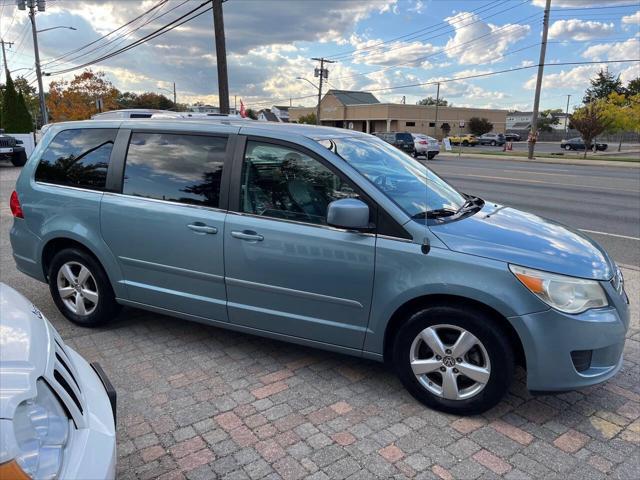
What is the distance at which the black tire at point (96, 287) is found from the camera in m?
4.23

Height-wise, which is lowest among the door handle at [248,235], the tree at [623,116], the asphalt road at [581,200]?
the asphalt road at [581,200]

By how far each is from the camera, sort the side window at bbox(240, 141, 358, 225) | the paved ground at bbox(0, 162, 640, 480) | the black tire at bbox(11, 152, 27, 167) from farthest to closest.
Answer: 1. the black tire at bbox(11, 152, 27, 167)
2. the side window at bbox(240, 141, 358, 225)
3. the paved ground at bbox(0, 162, 640, 480)

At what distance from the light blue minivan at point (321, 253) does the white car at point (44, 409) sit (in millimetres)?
1557

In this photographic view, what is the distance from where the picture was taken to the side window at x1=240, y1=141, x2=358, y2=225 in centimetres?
342

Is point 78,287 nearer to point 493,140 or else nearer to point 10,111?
point 10,111

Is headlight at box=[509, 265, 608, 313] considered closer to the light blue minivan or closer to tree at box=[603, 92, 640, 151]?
the light blue minivan

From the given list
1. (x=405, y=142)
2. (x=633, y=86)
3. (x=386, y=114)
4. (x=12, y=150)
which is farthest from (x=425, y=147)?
(x=633, y=86)

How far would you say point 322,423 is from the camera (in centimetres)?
308

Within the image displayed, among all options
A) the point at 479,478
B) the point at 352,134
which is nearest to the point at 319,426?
the point at 479,478

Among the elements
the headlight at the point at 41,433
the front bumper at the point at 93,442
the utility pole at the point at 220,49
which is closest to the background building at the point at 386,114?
the utility pole at the point at 220,49

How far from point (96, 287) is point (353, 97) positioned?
280 feet

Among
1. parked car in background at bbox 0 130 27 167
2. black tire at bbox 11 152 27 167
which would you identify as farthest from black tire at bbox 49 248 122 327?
black tire at bbox 11 152 27 167

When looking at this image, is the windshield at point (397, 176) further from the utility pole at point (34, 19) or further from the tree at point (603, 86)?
the tree at point (603, 86)

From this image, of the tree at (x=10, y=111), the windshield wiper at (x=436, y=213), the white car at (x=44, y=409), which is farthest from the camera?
the tree at (x=10, y=111)
